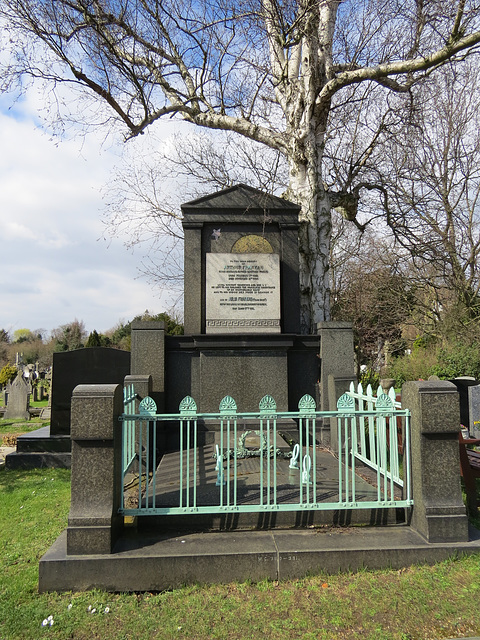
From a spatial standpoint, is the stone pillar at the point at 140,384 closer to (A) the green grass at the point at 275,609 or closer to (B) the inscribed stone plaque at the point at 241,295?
(B) the inscribed stone plaque at the point at 241,295

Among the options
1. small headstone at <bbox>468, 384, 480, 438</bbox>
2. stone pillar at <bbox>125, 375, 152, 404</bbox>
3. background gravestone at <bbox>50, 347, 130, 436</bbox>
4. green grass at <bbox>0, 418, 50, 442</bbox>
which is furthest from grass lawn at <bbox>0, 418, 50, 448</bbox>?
small headstone at <bbox>468, 384, 480, 438</bbox>

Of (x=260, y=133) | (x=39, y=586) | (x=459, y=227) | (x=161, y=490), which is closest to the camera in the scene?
(x=39, y=586)

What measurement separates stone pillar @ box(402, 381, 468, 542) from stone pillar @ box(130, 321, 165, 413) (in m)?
4.17

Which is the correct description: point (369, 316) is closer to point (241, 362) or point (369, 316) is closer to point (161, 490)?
point (241, 362)

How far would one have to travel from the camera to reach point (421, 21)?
26.5ft

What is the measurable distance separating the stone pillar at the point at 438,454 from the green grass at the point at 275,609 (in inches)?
16.1

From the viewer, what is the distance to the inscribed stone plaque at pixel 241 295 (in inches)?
297

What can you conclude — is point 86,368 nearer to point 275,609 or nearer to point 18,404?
point 275,609

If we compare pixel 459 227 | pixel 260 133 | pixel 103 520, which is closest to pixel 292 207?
pixel 260 133

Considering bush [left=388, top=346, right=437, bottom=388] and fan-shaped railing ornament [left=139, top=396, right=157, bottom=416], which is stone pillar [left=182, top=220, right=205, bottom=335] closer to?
fan-shaped railing ornament [left=139, top=396, right=157, bottom=416]

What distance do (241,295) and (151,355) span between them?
1.72 metres

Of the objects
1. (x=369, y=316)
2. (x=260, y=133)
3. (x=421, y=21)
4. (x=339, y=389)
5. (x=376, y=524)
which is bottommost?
(x=376, y=524)

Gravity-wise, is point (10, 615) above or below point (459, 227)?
below

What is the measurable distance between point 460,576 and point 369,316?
17.4 m
